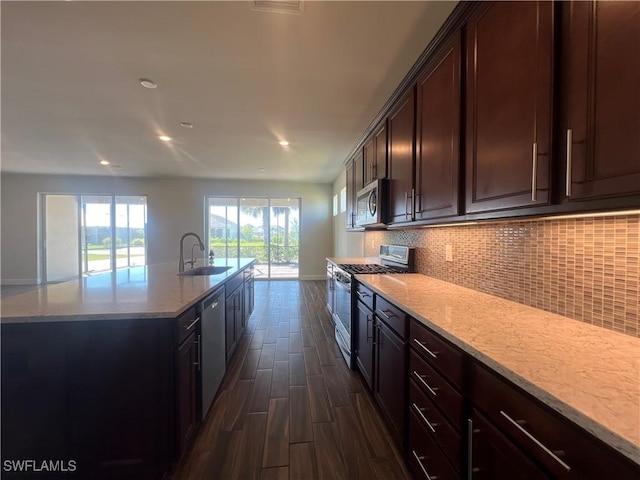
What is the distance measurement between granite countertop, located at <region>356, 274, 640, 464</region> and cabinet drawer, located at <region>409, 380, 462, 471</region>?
37 cm

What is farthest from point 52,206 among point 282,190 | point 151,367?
point 151,367

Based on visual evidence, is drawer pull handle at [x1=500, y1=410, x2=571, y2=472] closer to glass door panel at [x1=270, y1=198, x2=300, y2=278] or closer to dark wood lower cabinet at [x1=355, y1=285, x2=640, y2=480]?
dark wood lower cabinet at [x1=355, y1=285, x2=640, y2=480]

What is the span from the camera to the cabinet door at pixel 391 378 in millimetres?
1523

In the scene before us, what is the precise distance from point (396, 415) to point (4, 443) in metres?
1.98

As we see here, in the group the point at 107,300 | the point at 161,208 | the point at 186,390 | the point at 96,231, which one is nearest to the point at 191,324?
the point at 186,390

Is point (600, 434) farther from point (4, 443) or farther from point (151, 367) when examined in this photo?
point (4, 443)

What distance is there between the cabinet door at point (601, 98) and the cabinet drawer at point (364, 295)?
1378mm

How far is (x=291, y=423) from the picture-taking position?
1.88m

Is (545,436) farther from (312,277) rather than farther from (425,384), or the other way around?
(312,277)

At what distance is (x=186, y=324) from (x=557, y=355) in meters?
1.65

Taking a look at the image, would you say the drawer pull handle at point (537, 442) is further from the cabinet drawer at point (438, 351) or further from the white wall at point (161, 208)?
the white wall at point (161, 208)

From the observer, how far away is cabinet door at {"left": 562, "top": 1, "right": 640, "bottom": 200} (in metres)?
0.73

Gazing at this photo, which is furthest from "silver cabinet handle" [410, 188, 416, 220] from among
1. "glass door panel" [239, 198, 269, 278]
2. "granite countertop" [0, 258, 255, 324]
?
"glass door panel" [239, 198, 269, 278]

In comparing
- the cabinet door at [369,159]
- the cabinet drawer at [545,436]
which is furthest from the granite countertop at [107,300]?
the cabinet door at [369,159]
